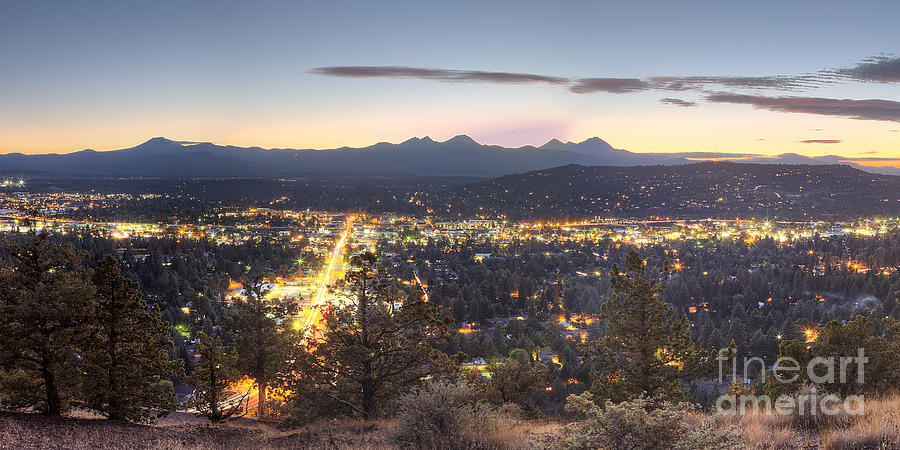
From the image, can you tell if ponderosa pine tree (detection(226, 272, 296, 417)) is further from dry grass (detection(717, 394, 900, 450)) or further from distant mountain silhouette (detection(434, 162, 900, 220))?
distant mountain silhouette (detection(434, 162, 900, 220))

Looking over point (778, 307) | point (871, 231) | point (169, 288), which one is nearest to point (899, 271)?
point (778, 307)

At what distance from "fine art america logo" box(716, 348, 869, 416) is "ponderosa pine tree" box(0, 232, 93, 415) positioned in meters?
12.0

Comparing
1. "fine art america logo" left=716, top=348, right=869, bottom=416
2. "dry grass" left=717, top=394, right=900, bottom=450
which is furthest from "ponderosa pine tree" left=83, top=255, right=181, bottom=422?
"fine art america logo" left=716, top=348, right=869, bottom=416

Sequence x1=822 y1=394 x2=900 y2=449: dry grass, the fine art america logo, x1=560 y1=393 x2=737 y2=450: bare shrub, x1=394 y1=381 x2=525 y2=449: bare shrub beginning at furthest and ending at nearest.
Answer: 1. the fine art america logo
2. x1=394 y1=381 x2=525 y2=449: bare shrub
3. x1=822 y1=394 x2=900 y2=449: dry grass
4. x1=560 y1=393 x2=737 y2=450: bare shrub

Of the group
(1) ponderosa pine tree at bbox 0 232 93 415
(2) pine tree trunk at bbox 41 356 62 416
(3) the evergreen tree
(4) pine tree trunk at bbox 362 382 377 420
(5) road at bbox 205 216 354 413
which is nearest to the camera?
(1) ponderosa pine tree at bbox 0 232 93 415

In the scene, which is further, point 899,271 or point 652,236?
point 652,236

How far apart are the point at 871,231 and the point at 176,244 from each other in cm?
12041

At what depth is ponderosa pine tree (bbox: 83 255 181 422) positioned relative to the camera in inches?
408

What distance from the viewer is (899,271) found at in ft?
184

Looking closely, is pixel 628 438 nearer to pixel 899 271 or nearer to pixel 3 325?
pixel 3 325

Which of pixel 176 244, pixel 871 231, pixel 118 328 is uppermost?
pixel 118 328

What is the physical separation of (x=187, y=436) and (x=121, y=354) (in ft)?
8.61

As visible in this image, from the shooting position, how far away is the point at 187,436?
379 inches

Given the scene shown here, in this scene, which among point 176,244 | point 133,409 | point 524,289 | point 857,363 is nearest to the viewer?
point 133,409
